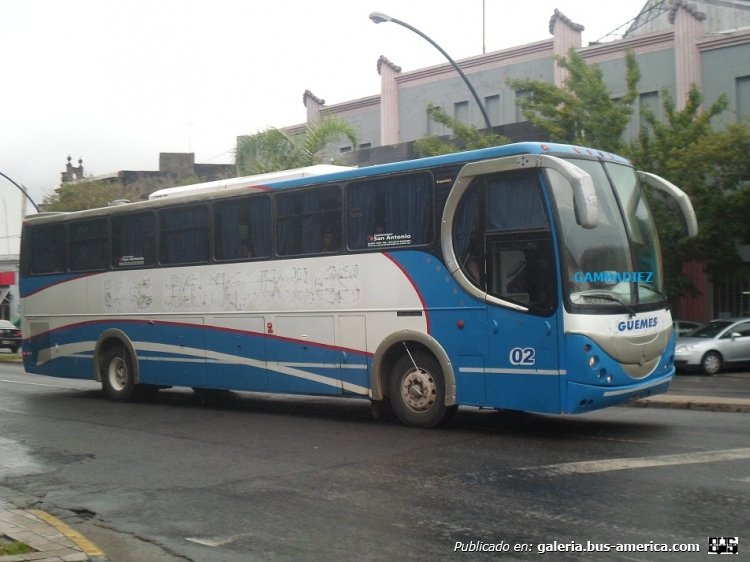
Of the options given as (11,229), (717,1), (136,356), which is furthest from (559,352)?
(11,229)

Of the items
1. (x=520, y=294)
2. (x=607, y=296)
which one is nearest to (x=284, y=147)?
(x=520, y=294)

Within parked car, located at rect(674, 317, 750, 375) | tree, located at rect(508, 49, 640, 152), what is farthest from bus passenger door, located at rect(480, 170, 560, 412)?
tree, located at rect(508, 49, 640, 152)

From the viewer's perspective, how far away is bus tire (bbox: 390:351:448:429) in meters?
11.7

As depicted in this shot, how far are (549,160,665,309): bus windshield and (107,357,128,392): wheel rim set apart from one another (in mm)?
9264

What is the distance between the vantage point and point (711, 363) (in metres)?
24.0

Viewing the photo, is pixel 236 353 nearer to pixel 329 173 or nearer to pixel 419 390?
pixel 329 173

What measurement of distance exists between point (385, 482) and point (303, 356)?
492 centimetres

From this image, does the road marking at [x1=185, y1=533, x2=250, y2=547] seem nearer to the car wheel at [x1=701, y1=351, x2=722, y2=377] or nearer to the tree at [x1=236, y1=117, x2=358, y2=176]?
the car wheel at [x1=701, y1=351, x2=722, y2=377]

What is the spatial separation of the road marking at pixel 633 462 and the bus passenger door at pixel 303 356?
14.6 ft

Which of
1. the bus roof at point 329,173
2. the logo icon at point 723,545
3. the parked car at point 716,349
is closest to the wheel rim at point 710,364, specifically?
the parked car at point 716,349

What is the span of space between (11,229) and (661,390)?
61.2 meters

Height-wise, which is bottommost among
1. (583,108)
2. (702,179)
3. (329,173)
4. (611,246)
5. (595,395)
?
(595,395)

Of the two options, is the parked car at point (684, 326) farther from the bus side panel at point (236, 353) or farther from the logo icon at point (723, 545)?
the logo icon at point (723, 545)

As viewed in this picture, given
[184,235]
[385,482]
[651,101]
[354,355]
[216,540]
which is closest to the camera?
[216,540]
